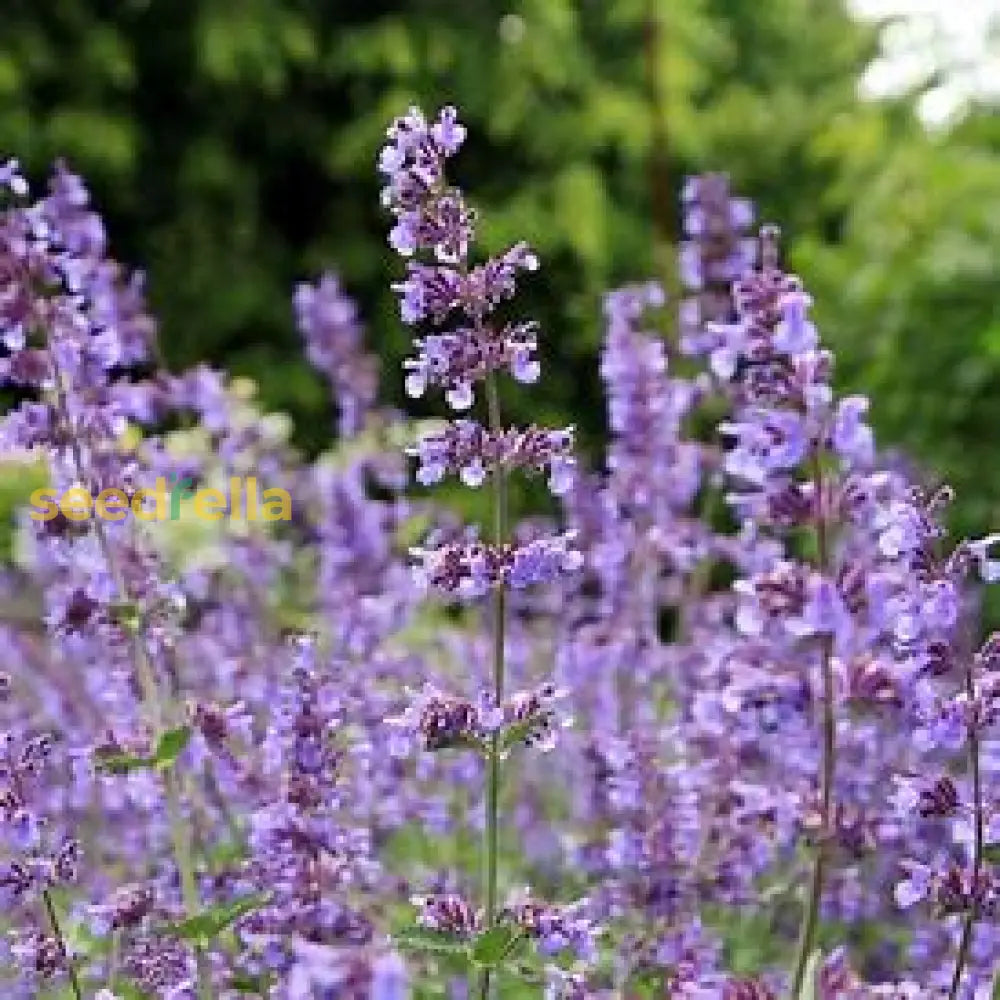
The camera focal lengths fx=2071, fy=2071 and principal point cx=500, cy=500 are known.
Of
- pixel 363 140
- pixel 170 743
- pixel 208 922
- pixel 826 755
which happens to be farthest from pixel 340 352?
pixel 363 140

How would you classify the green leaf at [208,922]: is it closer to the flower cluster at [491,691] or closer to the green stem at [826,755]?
the flower cluster at [491,691]

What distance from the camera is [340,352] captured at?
5395 millimetres

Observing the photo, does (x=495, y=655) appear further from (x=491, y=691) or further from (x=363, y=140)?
(x=363, y=140)

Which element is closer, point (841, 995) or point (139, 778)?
point (841, 995)

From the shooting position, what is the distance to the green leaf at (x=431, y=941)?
249cm

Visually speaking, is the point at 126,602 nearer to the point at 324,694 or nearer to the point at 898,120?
the point at 324,694

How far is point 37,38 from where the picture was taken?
13852 millimetres

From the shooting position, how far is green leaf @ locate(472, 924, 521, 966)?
8.39 feet

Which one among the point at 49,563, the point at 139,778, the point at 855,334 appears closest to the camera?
the point at 139,778

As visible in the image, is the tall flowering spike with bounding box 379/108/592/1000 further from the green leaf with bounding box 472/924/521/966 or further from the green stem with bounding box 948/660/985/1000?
the green stem with bounding box 948/660/985/1000

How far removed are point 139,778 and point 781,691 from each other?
143 cm

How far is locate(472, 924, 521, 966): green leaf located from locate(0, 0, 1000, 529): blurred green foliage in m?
10.7

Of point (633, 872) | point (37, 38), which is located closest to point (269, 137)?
point (37, 38)

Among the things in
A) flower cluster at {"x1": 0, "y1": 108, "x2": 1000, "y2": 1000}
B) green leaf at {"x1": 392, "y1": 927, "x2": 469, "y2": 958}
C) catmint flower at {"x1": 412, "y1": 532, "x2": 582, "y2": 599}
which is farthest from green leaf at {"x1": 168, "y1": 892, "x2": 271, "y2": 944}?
catmint flower at {"x1": 412, "y1": 532, "x2": 582, "y2": 599}
